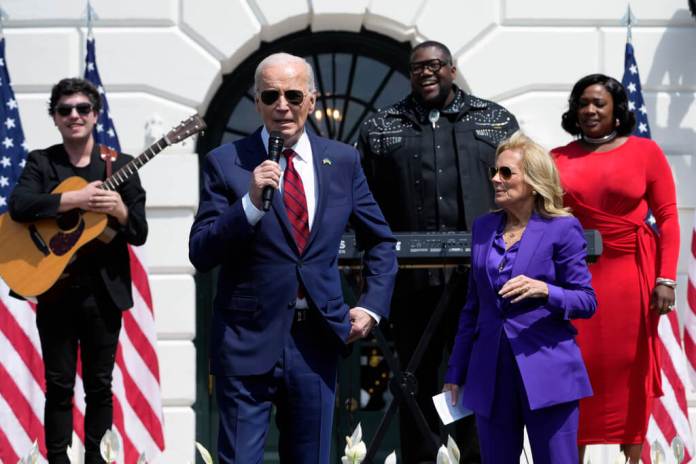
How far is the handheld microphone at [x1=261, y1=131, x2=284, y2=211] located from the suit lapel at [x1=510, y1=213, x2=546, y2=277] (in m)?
1.05

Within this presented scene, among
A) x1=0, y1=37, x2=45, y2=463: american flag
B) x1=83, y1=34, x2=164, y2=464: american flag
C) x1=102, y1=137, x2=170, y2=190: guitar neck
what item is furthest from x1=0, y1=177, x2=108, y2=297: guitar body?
x1=83, y1=34, x2=164, y2=464: american flag

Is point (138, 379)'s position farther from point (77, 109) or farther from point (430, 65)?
point (430, 65)

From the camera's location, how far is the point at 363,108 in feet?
27.5

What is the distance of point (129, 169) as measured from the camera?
592 cm

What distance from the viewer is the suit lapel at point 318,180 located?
416 centimetres

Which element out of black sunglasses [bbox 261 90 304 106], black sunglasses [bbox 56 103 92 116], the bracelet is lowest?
the bracelet

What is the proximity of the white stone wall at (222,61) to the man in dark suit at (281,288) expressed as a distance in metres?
3.72

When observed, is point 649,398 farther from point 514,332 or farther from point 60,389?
point 60,389

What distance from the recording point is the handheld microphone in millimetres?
3818

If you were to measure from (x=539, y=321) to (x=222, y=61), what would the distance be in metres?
3.91

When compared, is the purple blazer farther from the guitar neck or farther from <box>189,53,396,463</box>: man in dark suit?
the guitar neck

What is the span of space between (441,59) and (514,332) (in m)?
1.72

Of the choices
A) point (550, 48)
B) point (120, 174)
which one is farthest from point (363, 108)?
point (120, 174)

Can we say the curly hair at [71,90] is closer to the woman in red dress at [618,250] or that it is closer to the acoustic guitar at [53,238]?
the acoustic guitar at [53,238]
